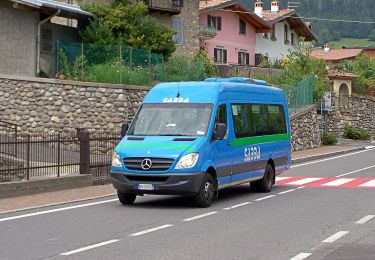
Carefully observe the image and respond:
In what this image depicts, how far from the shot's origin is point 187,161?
14516 mm

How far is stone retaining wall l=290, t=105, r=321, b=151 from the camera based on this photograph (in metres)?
38.4

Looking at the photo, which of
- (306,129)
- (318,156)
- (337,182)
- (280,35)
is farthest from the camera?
(280,35)

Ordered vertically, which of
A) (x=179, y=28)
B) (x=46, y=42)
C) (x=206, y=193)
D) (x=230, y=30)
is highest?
(x=230, y=30)

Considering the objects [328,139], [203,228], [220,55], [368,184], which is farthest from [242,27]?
[203,228]

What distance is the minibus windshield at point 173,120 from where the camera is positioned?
50.9 ft

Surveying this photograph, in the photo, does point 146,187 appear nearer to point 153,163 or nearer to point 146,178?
point 146,178

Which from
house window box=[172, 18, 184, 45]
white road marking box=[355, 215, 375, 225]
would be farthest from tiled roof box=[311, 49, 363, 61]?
white road marking box=[355, 215, 375, 225]

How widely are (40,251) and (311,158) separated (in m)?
25.1

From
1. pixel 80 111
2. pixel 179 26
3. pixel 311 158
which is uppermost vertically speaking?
pixel 179 26

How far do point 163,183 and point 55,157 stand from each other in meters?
5.16

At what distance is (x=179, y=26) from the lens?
49125mm

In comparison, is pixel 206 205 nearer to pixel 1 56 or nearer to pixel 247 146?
pixel 247 146

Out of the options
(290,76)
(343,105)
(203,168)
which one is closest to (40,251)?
(203,168)

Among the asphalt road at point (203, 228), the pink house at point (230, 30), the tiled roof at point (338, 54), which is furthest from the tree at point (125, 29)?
the tiled roof at point (338, 54)
